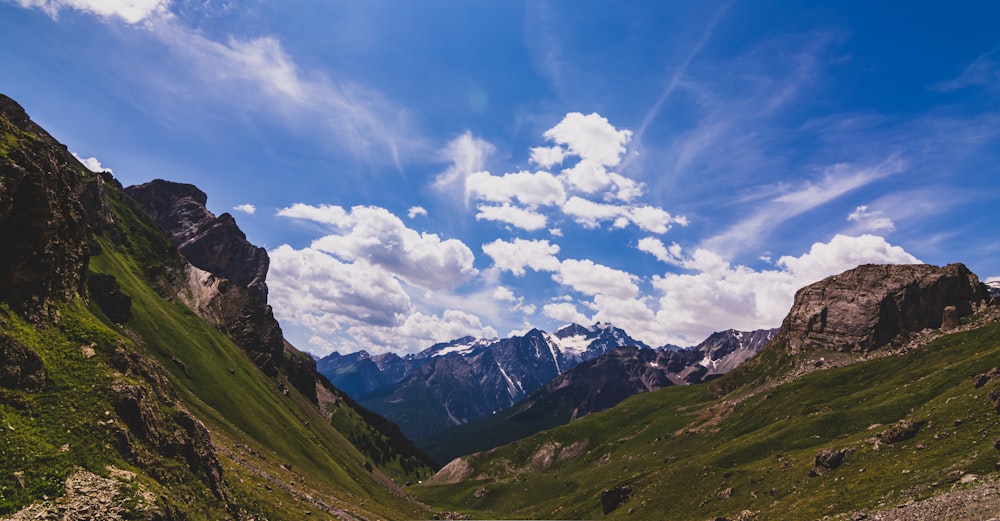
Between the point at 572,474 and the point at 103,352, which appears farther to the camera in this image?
the point at 572,474

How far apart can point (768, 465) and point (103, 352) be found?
103293 millimetres

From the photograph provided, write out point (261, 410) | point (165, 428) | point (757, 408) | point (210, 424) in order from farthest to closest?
point (757, 408) → point (261, 410) → point (210, 424) → point (165, 428)

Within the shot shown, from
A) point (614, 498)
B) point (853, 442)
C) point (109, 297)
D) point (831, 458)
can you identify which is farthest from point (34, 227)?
point (614, 498)

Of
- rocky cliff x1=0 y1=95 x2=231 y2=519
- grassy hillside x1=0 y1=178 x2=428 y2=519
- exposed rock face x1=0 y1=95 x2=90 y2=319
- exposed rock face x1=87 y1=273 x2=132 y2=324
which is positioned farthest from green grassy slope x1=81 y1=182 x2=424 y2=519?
exposed rock face x1=0 y1=95 x2=90 y2=319

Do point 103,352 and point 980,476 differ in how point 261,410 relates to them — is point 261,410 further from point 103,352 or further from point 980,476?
point 980,476

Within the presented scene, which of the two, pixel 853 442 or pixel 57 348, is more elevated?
pixel 57 348

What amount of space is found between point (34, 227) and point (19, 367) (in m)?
15.2

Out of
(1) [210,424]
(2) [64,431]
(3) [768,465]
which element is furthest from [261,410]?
(3) [768,465]

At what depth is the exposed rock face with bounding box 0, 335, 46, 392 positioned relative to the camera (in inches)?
1347

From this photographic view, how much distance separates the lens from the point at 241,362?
15925cm

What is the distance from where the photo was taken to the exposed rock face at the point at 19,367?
1347 inches

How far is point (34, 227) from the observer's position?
4316cm

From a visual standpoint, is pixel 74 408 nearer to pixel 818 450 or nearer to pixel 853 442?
pixel 818 450

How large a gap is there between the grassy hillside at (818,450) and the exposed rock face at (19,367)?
74395 millimetres
